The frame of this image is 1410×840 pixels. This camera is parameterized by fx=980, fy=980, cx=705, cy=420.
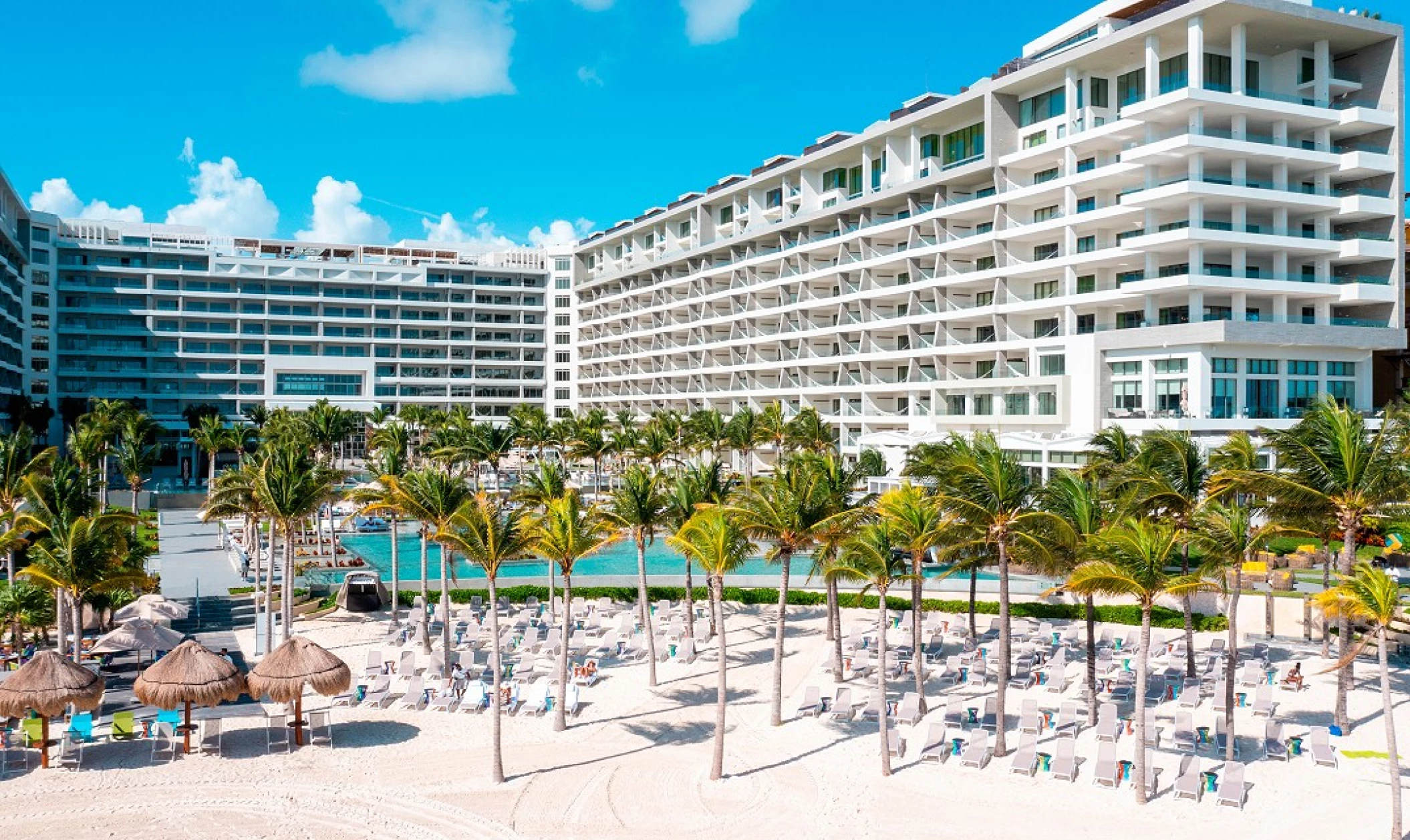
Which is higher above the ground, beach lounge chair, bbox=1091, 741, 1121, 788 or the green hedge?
the green hedge

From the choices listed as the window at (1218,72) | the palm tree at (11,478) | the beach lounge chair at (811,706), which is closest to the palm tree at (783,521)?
the beach lounge chair at (811,706)

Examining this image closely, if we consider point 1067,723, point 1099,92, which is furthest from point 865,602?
point 1099,92

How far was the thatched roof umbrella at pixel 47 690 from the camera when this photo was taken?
19484 millimetres

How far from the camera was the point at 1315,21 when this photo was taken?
1903 inches

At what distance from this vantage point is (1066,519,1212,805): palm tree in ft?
62.2

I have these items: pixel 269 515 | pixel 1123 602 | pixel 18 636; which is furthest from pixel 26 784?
pixel 1123 602

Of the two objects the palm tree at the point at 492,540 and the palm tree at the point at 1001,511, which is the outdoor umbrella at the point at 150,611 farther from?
the palm tree at the point at 1001,511

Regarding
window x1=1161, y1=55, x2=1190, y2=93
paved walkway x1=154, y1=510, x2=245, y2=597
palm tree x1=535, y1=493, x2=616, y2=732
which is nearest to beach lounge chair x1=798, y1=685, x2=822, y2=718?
palm tree x1=535, y1=493, x2=616, y2=732

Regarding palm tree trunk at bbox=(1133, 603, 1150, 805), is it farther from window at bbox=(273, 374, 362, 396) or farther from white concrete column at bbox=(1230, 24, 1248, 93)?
window at bbox=(273, 374, 362, 396)

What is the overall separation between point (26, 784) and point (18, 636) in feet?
24.9

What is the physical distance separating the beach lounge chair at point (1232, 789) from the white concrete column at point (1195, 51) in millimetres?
37905

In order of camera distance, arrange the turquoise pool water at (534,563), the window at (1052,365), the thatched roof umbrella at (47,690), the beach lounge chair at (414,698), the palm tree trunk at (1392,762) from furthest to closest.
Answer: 1. the window at (1052,365)
2. the turquoise pool water at (534,563)
3. the beach lounge chair at (414,698)
4. the thatched roof umbrella at (47,690)
5. the palm tree trunk at (1392,762)

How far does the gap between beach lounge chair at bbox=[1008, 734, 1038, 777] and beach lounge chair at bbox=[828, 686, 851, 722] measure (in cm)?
418

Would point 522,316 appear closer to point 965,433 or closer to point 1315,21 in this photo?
point 965,433
